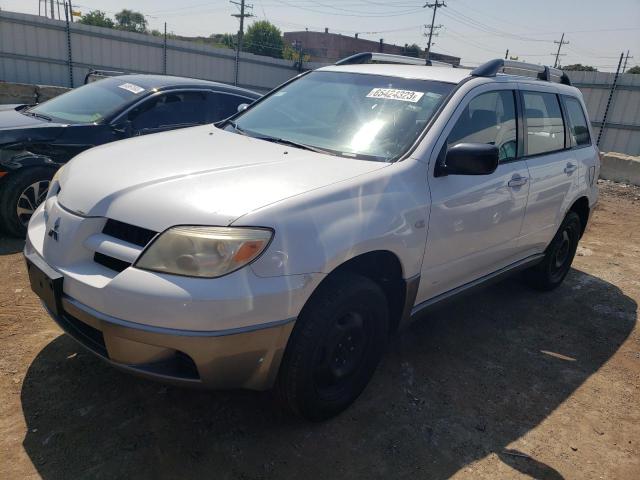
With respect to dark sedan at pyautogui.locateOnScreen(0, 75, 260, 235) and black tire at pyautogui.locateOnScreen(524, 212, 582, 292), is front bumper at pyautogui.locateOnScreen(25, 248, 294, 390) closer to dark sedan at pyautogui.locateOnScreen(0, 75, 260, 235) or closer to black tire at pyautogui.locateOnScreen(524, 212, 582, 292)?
dark sedan at pyautogui.locateOnScreen(0, 75, 260, 235)

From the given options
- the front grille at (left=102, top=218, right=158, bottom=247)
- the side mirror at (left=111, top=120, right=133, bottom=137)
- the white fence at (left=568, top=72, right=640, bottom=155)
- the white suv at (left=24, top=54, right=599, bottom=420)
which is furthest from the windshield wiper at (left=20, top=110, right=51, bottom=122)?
the white fence at (left=568, top=72, right=640, bottom=155)

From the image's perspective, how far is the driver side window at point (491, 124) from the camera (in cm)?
310

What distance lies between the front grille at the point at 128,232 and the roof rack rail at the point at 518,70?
2324 mm

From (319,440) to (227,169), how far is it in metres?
1.43

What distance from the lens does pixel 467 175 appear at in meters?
3.00

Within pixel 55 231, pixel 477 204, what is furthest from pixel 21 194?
pixel 477 204

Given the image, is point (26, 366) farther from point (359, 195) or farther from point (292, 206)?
point (359, 195)

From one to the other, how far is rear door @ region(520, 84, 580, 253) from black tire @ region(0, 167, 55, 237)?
13.6ft

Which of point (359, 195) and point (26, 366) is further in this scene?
point (26, 366)

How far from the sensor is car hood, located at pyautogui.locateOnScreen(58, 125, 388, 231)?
217cm

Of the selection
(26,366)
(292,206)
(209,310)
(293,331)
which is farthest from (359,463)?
(26,366)

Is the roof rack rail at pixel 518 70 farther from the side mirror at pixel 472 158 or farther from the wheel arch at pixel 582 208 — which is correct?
the wheel arch at pixel 582 208

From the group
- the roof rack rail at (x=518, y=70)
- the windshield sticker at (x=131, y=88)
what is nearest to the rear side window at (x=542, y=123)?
the roof rack rail at (x=518, y=70)

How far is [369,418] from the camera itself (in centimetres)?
277
